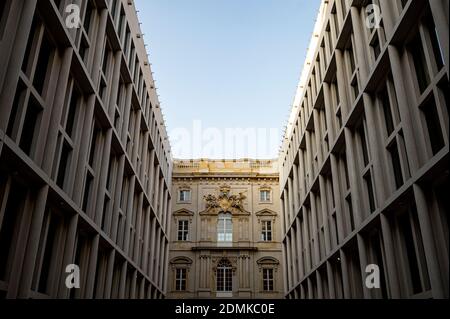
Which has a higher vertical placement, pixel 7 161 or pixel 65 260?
pixel 7 161

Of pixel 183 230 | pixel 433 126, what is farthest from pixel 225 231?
pixel 433 126

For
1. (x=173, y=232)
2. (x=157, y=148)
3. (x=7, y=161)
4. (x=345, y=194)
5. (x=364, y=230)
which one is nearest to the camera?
(x=7, y=161)

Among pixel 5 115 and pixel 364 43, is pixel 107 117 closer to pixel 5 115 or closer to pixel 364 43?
pixel 5 115

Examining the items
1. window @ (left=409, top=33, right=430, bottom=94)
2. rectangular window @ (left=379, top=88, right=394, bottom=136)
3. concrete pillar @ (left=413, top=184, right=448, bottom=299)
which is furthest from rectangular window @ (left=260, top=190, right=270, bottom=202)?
concrete pillar @ (left=413, top=184, right=448, bottom=299)

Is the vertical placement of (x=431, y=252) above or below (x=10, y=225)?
below

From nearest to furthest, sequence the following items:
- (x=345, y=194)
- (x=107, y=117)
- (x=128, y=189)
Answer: (x=107, y=117) → (x=345, y=194) → (x=128, y=189)

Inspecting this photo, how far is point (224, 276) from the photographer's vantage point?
42.4 m

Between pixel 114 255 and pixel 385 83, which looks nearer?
pixel 385 83

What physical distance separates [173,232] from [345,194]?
25.7m

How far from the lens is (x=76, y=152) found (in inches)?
674

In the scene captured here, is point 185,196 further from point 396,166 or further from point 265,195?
point 396,166

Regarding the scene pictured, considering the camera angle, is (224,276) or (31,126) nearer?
(31,126)

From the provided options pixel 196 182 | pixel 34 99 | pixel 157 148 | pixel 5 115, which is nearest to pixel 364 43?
pixel 34 99

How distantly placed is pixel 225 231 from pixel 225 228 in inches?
12.2
